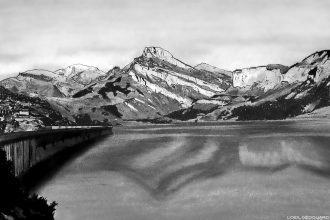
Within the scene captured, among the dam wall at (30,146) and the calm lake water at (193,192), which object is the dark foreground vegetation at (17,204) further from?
the dam wall at (30,146)

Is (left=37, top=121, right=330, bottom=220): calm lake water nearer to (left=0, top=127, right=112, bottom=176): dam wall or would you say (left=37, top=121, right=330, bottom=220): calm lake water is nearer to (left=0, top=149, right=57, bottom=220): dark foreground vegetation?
(left=0, top=127, right=112, bottom=176): dam wall

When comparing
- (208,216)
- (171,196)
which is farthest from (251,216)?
(171,196)

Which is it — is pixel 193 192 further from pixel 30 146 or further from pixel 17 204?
pixel 30 146

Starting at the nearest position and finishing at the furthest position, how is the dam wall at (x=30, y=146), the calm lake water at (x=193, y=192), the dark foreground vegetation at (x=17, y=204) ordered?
the dark foreground vegetation at (x=17, y=204), the calm lake water at (x=193, y=192), the dam wall at (x=30, y=146)

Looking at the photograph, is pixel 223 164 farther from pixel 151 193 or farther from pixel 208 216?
pixel 208 216

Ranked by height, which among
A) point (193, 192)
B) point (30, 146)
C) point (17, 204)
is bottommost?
point (193, 192)

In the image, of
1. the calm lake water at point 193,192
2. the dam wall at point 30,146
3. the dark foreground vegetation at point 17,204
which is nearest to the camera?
the dark foreground vegetation at point 17,204

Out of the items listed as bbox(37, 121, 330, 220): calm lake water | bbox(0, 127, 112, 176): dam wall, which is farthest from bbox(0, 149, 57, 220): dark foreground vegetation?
bbox(0, 127, 112, 176): dam wall

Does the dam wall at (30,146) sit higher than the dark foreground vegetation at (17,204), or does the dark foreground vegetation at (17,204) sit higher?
the dark foreground vegetation at (17,204)

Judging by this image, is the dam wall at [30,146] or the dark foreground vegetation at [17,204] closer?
the dark foreground vegetation at [17,204]

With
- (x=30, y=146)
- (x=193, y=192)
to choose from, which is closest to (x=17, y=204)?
(x=193, y=192)

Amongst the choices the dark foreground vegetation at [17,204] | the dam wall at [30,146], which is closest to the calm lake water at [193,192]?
the dam wall at [30,146]
